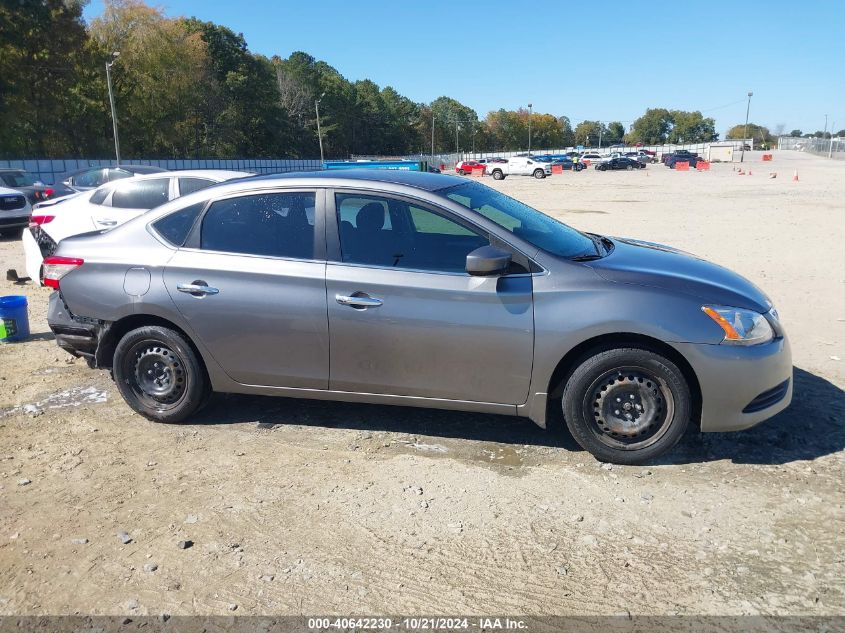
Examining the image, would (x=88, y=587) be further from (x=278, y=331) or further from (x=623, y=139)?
(x=623, y=139)

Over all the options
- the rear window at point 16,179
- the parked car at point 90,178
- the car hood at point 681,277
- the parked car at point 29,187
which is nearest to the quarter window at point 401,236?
the car hood at point 681,277

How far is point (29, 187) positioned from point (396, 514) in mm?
18721

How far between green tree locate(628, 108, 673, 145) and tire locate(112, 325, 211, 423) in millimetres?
194905

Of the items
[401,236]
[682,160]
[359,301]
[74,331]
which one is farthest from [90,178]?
[682,160]

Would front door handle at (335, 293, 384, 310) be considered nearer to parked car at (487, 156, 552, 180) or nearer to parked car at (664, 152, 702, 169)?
parked car at (487, 156, 552, 180)

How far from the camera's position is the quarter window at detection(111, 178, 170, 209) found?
9352 mm

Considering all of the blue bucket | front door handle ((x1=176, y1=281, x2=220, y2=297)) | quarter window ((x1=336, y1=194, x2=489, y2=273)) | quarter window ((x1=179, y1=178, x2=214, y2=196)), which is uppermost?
quarter window ((x1=179, y1=178, x2=214, y2=196))

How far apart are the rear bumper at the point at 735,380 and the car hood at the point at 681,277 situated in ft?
0.97

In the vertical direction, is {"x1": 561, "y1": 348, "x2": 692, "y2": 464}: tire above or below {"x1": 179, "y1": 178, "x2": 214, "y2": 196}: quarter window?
below

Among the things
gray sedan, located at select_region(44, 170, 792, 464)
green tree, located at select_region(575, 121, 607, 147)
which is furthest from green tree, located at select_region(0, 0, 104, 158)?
green tree, located at select_region(575, 121, 607, 147)

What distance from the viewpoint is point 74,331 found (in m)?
5.01

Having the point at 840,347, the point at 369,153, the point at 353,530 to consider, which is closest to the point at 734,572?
the point at 353,530

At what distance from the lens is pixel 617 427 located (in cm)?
405

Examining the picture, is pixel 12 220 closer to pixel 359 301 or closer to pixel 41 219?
pixel 41 219
